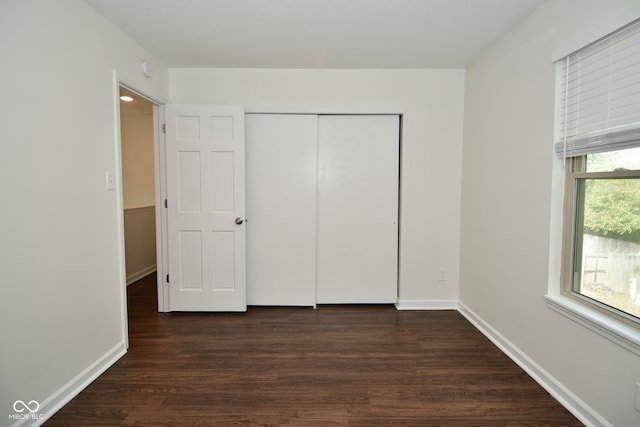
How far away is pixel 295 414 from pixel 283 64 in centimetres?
290

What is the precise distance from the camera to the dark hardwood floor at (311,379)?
1.72 metres

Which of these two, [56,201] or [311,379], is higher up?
[56,201]

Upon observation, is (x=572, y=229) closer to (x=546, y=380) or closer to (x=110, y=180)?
(x=546, y=380)

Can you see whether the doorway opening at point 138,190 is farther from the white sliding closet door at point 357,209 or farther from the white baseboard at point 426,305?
the white baseboard at point 426,305

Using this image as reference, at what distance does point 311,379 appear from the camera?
6.70 ft

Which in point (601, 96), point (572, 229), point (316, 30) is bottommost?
point (572, 229)

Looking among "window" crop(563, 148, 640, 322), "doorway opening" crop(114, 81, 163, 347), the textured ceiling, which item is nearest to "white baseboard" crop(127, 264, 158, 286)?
"doorway opening" crop(114, 81, 163, 347)

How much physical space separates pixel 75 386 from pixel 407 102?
348 cm

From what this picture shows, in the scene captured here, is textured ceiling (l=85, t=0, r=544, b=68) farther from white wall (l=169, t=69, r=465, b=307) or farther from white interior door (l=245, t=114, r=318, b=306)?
white interior door (l=245, t=114, r=318, b=306)

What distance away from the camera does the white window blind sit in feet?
4.93

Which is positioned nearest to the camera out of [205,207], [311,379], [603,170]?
[603,170]

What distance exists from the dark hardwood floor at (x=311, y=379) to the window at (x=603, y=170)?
2.56ft

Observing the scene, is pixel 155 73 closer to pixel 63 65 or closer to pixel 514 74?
pixel 63 65

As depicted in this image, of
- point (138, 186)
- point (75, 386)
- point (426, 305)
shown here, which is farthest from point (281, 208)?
point (138, 186)
